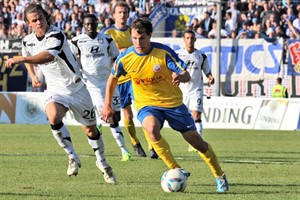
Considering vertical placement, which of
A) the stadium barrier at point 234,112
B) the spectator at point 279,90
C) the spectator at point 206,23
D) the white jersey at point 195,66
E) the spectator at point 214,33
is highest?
the white jersey at point 195,66

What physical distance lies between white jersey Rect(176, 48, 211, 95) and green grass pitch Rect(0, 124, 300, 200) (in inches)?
53.2

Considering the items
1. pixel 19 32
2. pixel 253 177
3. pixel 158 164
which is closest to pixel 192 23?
pixel 19 32

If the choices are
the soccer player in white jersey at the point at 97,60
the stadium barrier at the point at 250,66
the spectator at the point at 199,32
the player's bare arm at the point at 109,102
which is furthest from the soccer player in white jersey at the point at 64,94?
the spectator at the point at 199,32

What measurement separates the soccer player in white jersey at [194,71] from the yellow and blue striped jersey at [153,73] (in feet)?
24.6

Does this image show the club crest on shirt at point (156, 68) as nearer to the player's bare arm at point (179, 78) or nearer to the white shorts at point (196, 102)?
the player's bare arm at point (179, 78)

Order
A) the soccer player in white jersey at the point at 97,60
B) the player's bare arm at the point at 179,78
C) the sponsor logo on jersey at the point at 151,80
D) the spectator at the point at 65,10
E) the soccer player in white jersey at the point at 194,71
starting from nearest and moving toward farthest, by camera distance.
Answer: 1. the player's bare arm at the point at 179,78
2. the sponsor logo on jersey at the point at 151,80
3. the soccer player in white jersey at the point at 97,60
4. the soccer player in white jersey at the point at 194,71
5. the spectator at the point at 65,10

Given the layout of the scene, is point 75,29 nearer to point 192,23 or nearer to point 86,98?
point 192,23

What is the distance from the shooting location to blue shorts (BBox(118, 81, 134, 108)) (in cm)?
1712

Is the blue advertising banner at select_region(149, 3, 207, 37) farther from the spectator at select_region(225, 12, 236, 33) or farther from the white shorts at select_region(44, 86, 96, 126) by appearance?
the white shorts at select_region(44, 86, 96, 126)

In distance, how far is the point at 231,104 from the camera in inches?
1156

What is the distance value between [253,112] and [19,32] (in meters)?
11.0

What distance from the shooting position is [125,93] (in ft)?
56.9

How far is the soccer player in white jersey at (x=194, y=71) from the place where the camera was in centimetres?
1977

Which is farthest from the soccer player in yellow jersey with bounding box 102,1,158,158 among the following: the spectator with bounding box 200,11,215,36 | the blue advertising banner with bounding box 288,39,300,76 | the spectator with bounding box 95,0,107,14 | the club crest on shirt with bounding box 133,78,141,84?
the spectator with bounding box 95,0,107,14
